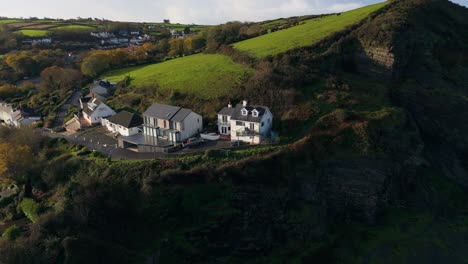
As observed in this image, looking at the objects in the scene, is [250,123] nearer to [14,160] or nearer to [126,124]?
[126,124]

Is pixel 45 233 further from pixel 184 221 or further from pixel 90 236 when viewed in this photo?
pixel 184 221

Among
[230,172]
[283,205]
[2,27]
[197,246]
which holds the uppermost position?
[2,27]

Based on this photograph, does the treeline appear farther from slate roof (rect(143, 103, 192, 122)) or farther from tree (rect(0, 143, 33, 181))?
slate roof (rect(143, 103, 192, 122))

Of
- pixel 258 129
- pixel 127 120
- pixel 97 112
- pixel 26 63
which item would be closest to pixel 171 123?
pixel 127 120

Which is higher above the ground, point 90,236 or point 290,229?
point 90,236

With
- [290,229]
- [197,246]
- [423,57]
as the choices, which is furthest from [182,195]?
[423,57]

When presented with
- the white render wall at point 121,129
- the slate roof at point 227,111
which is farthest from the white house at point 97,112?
the slate roof at point 227,111
